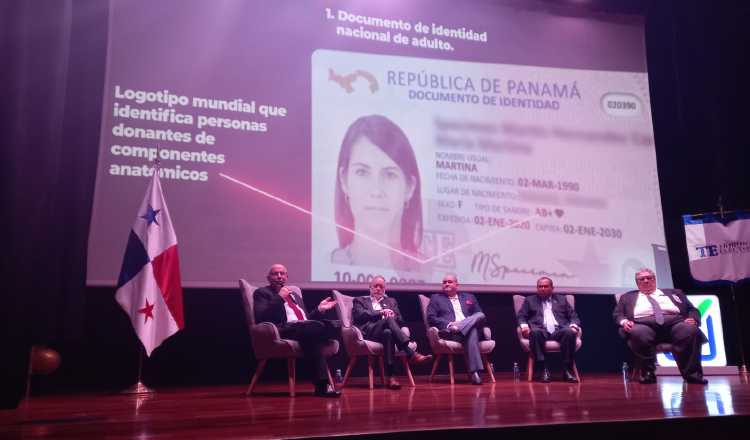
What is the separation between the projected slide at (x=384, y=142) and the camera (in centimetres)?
484

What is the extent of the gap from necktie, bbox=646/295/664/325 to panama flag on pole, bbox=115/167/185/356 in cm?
351

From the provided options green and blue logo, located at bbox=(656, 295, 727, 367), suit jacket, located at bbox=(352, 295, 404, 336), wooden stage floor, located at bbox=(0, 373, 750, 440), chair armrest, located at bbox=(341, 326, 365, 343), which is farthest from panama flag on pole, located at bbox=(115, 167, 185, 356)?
green and blue logo, located at bbox=(656, 295, 727, 367)

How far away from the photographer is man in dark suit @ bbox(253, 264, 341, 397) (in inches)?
148

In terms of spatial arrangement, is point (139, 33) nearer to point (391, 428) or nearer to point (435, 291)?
point (435, 291)

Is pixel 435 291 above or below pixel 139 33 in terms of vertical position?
below

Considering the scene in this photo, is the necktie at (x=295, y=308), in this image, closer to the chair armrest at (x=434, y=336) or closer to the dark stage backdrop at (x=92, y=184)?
the dark stage backdrop at (x=92, y=184)

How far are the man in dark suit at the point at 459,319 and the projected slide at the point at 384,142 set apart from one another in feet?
0.88

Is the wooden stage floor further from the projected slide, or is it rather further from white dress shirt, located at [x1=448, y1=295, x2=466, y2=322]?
the projected slide

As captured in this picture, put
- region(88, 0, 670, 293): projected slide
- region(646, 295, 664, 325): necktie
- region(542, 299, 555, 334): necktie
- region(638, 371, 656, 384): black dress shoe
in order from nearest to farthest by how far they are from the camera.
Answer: region(638, 371, 656, 384): black dress shoe
region(646, 295, 664, 325): necktie
region(88, 0, 670, 293): projected slide
region(542, 299, 555, 334): necktie

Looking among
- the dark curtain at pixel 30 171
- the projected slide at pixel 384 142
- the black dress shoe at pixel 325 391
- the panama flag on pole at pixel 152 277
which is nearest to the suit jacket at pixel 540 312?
the projected slide at pixel 384 142

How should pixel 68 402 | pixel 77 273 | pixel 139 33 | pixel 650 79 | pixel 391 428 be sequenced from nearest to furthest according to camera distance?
1. pixel 391 428
2. pixel 77 273
3. pixel 68 402
4. pixel 139 33
5. pixel 650 79

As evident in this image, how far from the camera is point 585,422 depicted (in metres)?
2.02

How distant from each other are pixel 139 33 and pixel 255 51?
3.04 ft

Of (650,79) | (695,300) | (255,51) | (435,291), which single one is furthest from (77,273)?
(650,79)
